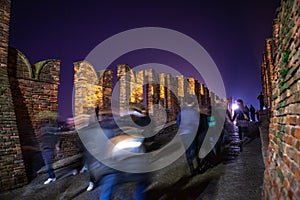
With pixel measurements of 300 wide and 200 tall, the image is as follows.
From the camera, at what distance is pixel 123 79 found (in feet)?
31.5

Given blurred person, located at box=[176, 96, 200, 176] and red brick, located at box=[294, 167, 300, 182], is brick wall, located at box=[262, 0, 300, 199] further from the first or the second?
blurred person, located at box=[176, 96, 200, 176]

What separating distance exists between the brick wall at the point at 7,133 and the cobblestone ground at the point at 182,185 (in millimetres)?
317

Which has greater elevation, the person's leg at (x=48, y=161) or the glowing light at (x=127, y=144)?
the glowing light at (x=127, y=144)

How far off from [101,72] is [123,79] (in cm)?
125

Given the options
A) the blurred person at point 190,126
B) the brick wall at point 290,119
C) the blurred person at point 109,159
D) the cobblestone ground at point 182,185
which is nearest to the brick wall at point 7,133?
the cobblestone ground at point 182,185

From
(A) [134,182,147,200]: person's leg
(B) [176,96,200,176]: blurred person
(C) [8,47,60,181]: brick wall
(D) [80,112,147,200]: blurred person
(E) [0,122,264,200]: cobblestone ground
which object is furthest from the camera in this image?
(C) [8,47,60,181]: brick wall

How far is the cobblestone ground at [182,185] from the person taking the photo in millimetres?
3744

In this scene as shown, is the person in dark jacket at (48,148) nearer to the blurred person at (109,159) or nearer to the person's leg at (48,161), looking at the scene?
the person's leg at (48,161)

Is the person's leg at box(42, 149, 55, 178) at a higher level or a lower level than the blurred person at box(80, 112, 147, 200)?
lower

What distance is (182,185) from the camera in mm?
4270

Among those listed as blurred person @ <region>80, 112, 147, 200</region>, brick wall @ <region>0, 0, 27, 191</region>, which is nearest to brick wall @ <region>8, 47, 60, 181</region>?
brick wall @ <region>0, 0, 27, 191</region>

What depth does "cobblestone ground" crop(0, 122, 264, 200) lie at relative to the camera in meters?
3.74

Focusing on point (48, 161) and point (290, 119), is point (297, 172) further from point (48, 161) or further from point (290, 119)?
point (48, 161)

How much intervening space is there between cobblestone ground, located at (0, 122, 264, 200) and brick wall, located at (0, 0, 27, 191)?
0.32 metres
